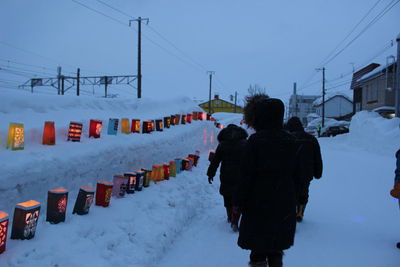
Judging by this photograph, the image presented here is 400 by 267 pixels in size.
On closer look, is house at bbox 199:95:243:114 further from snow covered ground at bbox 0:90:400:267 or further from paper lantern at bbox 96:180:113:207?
paper lantern at bbox 96:180:113:207

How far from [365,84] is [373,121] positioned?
69.0 ft

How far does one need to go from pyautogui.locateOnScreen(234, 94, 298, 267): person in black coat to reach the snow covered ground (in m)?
1.42

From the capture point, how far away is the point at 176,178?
7.71m

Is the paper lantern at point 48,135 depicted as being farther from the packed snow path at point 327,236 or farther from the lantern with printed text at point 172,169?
the lantern with printed text at point 172,169

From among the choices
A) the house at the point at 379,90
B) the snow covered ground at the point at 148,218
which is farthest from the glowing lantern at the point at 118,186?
the house at the point at 379,90

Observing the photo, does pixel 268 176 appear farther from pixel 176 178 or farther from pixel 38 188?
pixel 176 178

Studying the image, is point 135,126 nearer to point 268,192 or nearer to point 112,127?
point 112,127

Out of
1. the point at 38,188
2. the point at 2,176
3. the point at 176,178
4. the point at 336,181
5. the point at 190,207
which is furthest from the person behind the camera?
the point at 336,181

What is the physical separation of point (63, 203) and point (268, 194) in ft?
8.76

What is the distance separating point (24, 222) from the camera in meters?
3.31

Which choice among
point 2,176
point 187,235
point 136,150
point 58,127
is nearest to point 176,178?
point 136,150

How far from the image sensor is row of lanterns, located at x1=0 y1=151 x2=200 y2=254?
3312 mm

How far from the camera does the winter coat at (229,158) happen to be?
520 centimetres

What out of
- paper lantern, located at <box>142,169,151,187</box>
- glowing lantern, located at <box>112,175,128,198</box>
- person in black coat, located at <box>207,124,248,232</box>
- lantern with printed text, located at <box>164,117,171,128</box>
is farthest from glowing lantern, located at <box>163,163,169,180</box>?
lantern with printed text, located at <box>164,117,171,128</box>
